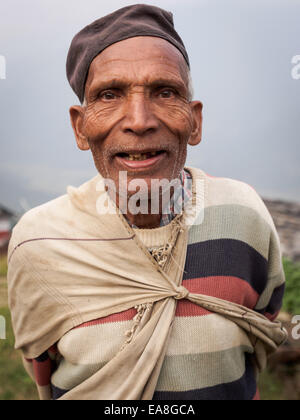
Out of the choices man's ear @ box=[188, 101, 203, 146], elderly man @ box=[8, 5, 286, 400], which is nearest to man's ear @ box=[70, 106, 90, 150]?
elderly man @ box=[8, 5, 286, 400]

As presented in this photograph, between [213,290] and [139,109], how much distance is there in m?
0.73

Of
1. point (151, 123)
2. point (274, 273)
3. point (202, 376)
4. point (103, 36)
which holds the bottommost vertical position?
point (202, 376)

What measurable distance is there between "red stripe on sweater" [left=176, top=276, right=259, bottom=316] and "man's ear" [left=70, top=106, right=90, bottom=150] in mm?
666

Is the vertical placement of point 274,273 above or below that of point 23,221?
below

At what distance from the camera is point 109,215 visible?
164 cm

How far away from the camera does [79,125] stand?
167cm

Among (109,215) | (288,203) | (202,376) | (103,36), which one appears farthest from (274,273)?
(288,203)

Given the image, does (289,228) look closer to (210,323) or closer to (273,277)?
(273,277)

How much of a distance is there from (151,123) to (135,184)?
0.72ft

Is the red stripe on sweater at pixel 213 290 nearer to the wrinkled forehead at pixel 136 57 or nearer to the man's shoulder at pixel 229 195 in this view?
the man's shoulder at pixel 229 195

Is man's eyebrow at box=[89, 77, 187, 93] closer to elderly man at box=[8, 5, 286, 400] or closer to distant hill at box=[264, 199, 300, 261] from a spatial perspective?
elderly man at box=[8, 5, 286, 400]
